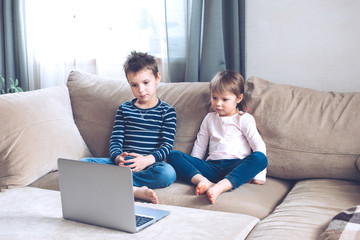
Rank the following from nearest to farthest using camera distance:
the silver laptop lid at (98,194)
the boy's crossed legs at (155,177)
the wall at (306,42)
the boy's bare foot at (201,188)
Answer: the silver laptop lid at (98,194), the boy's bare foot at (201,188), the boy's crossed legs at (155,177), the wall at (306,42)

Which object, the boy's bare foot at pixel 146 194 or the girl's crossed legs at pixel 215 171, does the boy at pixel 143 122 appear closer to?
the girl's crossed legs at pixel 215 171

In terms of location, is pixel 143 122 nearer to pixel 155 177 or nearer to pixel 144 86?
pixel 144 86

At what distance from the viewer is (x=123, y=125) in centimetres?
213

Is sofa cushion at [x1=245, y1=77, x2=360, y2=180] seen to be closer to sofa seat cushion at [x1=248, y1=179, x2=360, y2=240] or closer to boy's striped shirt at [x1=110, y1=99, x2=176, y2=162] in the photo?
sofa seat cushion at [x1=248, y1=179, x2=360, y2=240]

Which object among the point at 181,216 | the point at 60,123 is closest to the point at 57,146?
the point at 60,123

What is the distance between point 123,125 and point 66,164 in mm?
843

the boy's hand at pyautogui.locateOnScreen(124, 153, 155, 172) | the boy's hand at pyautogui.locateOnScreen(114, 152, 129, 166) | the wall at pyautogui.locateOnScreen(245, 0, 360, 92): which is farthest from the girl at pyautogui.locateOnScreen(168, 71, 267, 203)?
the wall at pyautogui.locateOnScreen(245, 0, 360, 92)

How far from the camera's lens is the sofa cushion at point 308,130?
1.82 meters

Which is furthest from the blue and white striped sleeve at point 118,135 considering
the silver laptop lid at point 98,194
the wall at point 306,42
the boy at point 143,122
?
the wall at point 306,42

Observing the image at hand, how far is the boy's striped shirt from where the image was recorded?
6.72 ft

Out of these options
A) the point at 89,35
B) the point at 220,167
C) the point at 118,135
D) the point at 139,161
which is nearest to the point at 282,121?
the point at 220,167

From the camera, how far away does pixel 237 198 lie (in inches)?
65.1

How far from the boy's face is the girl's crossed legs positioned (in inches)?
12.6

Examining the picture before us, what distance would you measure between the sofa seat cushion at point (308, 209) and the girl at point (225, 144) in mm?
231
